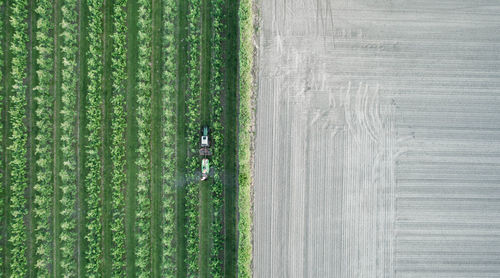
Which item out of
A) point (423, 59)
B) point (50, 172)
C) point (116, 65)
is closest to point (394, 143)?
point (423, 59)

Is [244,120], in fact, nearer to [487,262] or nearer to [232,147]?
[232,147]

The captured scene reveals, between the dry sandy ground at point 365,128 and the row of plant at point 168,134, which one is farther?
the row of plant at point 168,134

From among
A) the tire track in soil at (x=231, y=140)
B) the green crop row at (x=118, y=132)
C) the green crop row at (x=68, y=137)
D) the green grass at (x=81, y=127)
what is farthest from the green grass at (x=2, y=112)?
the tire track in soil at (x=231, y=140)

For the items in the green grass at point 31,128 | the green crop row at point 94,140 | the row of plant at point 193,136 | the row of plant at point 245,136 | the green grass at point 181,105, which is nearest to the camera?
the row of plant at point 245,136

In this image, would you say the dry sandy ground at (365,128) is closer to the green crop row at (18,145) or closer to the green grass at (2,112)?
the green crop row at (18,145)

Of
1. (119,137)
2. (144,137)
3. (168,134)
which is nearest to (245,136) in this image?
(168,134)

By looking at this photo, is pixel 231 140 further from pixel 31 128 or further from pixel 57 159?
pixel 31 128

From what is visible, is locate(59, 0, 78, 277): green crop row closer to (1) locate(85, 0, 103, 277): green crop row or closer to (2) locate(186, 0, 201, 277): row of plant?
(1) locate(85, 0, 103, 277): green crop row
